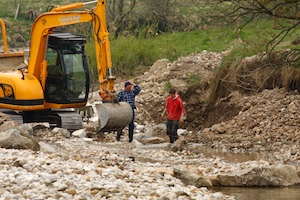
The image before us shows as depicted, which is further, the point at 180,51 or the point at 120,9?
the point at 120,9

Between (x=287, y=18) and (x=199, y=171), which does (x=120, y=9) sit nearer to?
(x=287, y=18)

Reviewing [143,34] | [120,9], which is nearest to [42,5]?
[120,9]

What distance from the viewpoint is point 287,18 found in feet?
58.9

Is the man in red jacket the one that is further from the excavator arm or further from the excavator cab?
the excavator cab

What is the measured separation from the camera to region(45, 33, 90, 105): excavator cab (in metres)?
20.8

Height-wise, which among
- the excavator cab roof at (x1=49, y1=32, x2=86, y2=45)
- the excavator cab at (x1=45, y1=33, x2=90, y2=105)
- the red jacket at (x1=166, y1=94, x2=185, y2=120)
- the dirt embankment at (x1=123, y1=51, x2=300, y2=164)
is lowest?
the dirt embankment at (x1=123, y1=51, x2=300, y2=164)

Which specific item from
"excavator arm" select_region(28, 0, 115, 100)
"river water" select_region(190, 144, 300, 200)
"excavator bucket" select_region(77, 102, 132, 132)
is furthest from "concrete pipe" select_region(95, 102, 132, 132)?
"river water" select_region(190, 144, 300, 200)

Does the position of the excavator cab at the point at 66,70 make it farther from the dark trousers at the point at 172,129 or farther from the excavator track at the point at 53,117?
the dark trousers at the point at 172,129

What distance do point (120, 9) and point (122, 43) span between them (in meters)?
9.86

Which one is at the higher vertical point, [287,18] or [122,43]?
[287,18]

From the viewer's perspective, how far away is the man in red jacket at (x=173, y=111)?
19891 mm

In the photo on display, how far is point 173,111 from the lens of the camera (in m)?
20.0

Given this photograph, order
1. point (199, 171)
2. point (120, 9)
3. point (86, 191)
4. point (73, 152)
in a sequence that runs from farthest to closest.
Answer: point (120, 9) < point (73, 152) < point (199, 171) < point (86, 191)

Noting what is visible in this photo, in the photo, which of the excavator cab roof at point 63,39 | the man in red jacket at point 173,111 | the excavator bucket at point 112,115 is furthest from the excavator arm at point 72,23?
the man in red jacket at point 173,111
